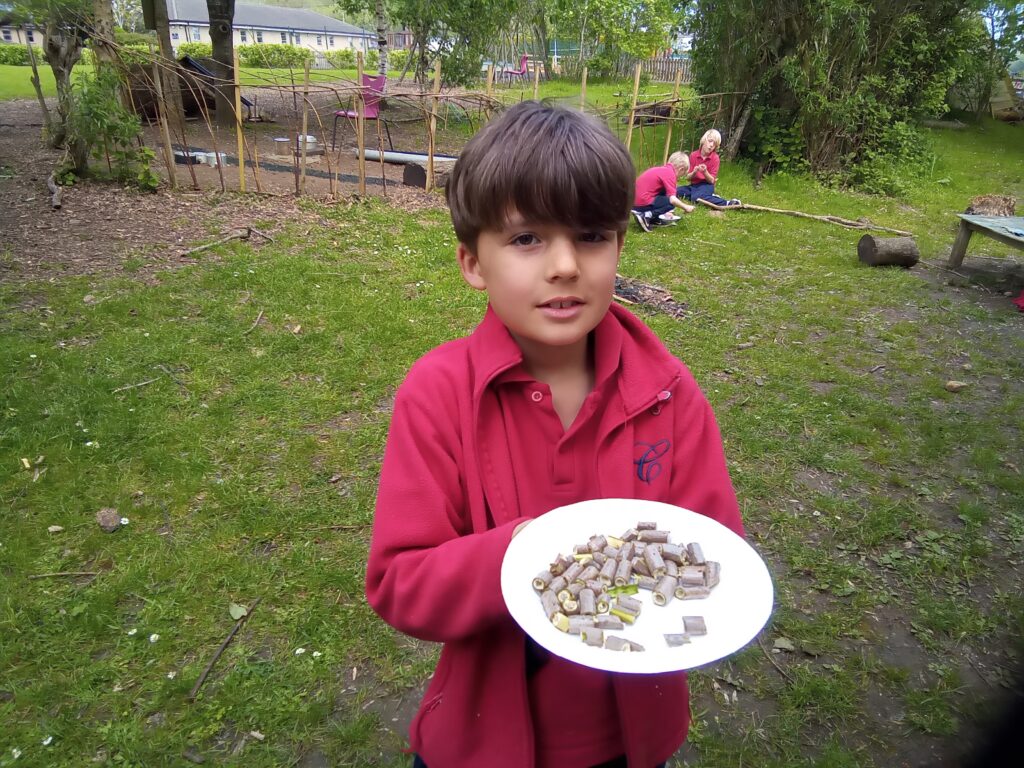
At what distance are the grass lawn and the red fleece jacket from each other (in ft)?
5.02

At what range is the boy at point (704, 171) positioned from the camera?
38.3 feet

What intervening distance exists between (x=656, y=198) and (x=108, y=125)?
25.9ft

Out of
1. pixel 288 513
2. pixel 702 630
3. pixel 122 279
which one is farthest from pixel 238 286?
pixel 702 630

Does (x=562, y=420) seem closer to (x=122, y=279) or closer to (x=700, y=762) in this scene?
(x=700, y=762)

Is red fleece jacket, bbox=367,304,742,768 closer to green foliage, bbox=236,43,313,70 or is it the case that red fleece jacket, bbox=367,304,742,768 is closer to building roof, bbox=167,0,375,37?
green foliage, bbox=236,43,313,70

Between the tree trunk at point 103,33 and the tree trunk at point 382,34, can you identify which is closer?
the tree trunk at point 103,33

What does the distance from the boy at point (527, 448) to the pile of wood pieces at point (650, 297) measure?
19.0 feet

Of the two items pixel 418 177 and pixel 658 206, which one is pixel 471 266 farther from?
pixel 418 177

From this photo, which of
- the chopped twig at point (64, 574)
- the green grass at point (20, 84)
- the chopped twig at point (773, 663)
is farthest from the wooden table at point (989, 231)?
the green grass at point (20, 84)

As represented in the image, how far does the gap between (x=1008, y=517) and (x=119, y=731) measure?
497 centimetres

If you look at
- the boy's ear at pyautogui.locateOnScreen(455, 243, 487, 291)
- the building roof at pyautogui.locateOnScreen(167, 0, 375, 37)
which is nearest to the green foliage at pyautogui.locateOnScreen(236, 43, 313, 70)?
the building roof at pyautogui.locateOnScreen(167, 0, 375, 37)

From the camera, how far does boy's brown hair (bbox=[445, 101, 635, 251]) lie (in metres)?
1.33

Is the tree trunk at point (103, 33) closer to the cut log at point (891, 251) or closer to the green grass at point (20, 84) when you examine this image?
the cut log at point (891, 251)

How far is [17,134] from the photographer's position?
43.6 feet
